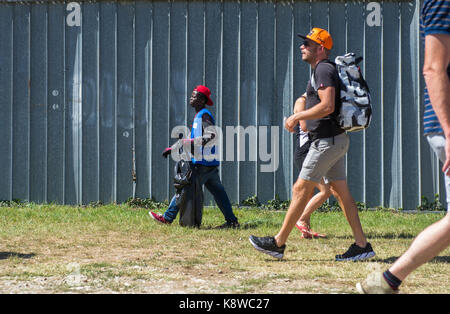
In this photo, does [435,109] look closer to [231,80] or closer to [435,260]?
[435,260]

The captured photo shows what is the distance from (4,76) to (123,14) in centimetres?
218

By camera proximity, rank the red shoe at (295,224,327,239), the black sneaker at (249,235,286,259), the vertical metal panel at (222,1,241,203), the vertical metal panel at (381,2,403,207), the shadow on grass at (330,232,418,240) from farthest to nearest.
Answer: the vertical metal panel at (222,1,241,203)
the vertical metal panel at (381,2,403,207)
the shadow on grass at (330,232,418,240)
the red shoe at (295,224,327,239)
the black sneaker at (249,235,286,259)

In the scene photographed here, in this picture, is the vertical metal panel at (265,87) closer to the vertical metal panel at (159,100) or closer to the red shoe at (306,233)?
the vertical metal panel at (159,100)

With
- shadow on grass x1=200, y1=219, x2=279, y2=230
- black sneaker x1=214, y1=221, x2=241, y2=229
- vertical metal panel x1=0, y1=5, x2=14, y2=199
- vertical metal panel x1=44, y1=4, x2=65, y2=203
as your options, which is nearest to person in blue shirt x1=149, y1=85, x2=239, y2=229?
black sneaker x1=214, y1=221, x2=241, y2=229

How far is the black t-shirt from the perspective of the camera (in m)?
5.03

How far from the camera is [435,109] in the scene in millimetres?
3209

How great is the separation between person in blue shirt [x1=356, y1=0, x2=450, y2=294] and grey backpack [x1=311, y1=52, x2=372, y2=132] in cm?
158

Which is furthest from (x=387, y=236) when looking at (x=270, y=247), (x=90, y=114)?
(x=90, y=114)

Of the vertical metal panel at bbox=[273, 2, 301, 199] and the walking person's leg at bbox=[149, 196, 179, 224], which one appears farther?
the vertical metal panel at bbox=[273, 2, 301, 199]

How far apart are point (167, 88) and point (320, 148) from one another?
4635 millimetres

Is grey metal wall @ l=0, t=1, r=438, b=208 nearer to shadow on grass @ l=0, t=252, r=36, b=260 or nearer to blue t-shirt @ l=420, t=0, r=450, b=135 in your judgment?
shadow on grass @ l=0, t=252, r=36, b=260

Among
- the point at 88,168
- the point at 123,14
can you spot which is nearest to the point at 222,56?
the point at 123,14

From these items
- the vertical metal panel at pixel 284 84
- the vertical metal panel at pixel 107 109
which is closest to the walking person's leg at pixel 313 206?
the vertical metal panel at pixel 284 84

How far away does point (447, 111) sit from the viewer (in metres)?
3.16
